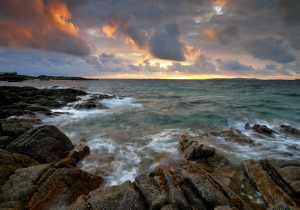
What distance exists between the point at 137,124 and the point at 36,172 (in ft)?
31.3

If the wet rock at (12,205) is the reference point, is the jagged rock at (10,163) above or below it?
above

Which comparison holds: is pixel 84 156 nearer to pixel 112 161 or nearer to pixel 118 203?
pixel 112 161

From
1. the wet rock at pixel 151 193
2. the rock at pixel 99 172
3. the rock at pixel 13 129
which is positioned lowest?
the rock at pixel 99 172

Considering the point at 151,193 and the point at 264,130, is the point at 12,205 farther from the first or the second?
the point at 264,130

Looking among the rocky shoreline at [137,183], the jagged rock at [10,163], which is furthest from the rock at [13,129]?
the jagged rock at [10,163]

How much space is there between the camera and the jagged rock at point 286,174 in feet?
13.6

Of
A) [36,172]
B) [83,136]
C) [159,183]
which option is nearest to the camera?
[159,183]

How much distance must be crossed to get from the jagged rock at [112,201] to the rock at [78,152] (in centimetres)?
352

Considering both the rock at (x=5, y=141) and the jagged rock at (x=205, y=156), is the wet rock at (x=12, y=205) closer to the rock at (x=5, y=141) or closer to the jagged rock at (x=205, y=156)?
the rock at (x=5, y=141)

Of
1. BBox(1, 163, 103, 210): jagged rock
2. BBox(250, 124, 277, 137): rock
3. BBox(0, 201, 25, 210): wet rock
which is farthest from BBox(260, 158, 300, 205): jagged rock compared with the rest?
BBox(0, 201, 25, 210): wet rock

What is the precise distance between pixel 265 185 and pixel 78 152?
7.65 m

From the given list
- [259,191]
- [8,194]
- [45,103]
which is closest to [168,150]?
[259,191]

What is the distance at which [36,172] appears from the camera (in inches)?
166

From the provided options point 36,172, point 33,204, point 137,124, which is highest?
point 36,172
